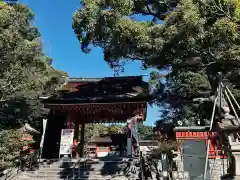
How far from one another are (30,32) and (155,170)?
15.0m

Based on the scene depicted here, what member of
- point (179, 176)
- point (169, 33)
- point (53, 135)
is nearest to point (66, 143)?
point (53, 135)

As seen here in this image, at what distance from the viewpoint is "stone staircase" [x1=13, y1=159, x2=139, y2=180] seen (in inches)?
326

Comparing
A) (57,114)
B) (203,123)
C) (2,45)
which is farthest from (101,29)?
(203,123)

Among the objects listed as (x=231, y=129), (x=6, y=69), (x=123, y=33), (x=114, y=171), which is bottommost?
(x=114, y=171)

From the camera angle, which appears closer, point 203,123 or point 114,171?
point 114,171

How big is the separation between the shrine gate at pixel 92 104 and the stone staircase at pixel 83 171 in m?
2.31

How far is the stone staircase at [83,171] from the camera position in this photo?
8.29m

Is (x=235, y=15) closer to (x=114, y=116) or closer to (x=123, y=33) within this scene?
(x=123, y=33)

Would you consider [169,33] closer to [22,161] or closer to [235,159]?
[235,159]

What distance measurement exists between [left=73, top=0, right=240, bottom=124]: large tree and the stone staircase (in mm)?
4140

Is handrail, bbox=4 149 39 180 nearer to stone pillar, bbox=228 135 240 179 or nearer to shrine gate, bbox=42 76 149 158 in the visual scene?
shrine gate, bbox=42 76 149 158

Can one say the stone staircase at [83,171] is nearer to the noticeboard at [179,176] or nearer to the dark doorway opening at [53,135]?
the noticeboard at [179,176]

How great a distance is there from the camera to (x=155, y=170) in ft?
27.5

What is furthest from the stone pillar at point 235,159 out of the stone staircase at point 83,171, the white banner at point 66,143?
the white banner at point 66,143
